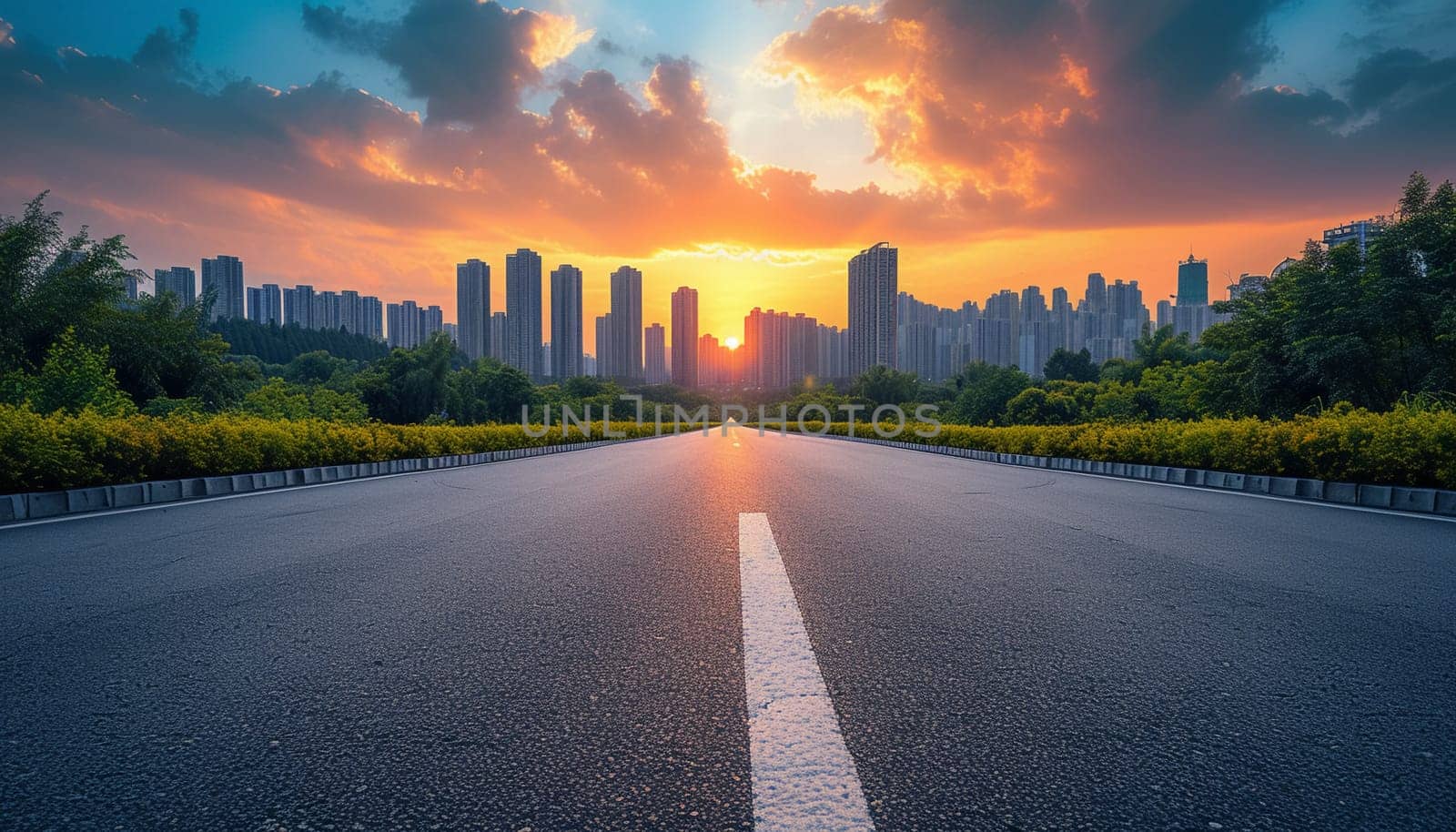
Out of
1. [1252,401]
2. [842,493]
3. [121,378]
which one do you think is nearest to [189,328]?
[121,378]

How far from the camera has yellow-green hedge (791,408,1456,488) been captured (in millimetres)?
8398

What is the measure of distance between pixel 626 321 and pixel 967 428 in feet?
548

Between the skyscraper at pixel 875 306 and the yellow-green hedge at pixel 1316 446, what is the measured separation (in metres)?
120

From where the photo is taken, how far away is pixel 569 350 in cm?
15300

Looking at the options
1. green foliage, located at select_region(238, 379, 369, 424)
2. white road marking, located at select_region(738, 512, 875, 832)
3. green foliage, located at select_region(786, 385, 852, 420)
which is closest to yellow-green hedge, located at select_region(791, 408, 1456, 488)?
white road marking, located at select_region(738, 512, 875, 832)

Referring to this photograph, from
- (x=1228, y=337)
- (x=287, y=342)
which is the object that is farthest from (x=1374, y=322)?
(x=287, y=342)

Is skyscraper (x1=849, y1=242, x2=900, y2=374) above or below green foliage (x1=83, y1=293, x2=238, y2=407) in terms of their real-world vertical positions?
above

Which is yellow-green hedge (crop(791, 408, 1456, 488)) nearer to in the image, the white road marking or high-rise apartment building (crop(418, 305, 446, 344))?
the white road marking

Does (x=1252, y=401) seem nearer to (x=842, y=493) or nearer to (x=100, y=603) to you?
(x=842, y=493)

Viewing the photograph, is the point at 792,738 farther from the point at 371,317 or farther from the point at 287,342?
the point at 371,317

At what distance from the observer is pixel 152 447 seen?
8.95m

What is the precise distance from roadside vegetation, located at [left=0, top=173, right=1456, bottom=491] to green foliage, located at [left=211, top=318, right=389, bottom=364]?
259ft

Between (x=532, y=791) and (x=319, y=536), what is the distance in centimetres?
485

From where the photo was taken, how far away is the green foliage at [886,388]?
113 meters
